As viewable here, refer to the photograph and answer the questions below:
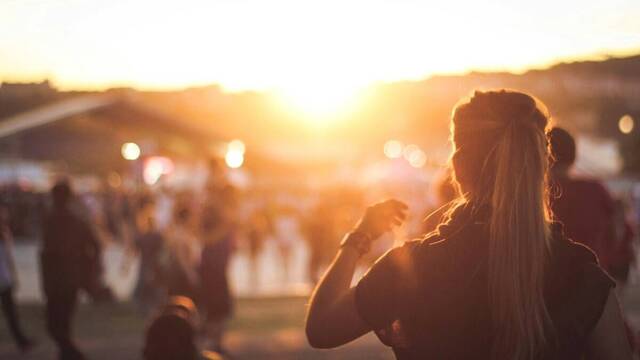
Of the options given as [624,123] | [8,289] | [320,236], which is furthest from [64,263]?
[624,123]

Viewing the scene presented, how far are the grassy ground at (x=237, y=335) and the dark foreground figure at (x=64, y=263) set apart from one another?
96cm

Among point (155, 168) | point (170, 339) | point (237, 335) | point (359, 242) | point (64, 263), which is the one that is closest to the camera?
point (359, 242)

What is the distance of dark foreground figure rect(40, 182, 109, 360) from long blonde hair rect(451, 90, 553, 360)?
7560 mm

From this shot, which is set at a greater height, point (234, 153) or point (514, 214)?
point (514, 214)

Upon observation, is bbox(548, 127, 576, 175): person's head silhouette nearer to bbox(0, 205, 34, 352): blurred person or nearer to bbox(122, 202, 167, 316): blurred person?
bbox(0, 205, 34, 352): blurred person

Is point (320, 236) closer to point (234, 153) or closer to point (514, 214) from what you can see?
point (234, 153)

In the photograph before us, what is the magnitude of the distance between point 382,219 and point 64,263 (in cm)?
769

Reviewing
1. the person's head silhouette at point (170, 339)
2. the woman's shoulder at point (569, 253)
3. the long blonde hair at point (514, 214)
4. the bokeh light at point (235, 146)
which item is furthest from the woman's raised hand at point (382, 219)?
the bokeh light at point (235, 146)

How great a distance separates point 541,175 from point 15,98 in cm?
3495

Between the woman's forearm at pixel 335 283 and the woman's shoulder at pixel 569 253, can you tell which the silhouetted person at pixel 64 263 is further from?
the woman's shoulder at pixel 569 253

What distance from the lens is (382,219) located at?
2830 millimetres

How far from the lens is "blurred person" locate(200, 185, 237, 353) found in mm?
10445

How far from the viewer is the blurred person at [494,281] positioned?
2.60 meters

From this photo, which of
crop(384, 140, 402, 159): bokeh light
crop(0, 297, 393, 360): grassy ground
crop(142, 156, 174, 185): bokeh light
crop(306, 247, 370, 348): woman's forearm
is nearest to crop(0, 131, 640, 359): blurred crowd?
crop(0, 297, 393, 360): grassy ground
